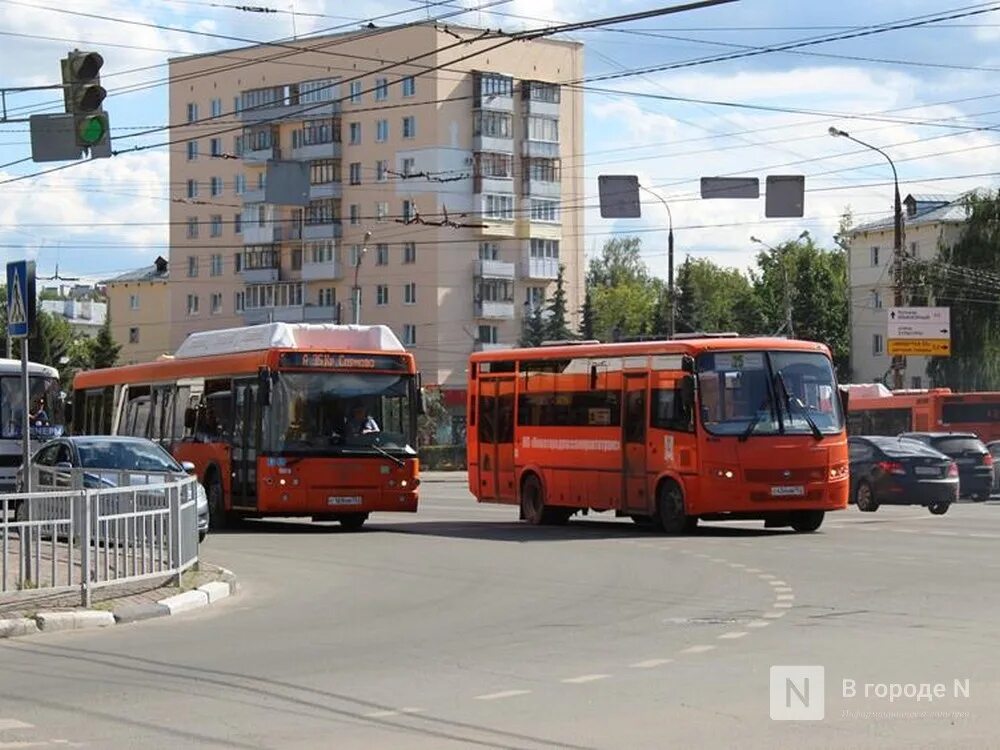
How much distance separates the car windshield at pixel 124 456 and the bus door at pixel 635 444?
6662mm

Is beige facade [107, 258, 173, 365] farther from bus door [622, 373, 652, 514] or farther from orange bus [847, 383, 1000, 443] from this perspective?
bus door [622, 373, 652, 514]

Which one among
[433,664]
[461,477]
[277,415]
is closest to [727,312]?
[461,477]

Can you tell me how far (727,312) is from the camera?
14225 cm

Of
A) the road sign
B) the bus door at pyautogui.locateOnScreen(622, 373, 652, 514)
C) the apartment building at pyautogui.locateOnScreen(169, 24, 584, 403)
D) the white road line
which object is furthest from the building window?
the white road line

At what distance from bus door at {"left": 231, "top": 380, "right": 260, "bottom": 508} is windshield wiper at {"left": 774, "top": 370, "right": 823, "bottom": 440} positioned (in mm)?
7876

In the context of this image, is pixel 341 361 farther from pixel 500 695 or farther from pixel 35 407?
pixel 500 695

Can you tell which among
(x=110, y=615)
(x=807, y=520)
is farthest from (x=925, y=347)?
(x=110, y=615)

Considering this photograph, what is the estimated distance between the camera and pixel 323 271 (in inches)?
3930

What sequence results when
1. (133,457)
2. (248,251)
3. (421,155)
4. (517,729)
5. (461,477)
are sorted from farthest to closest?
(248,251), (421,155), (461,477), (133,457), (517,729)

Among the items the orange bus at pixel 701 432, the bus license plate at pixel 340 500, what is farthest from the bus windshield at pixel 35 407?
the orange bus at pixel 701 432

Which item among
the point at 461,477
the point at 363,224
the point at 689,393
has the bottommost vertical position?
the point at 461,477

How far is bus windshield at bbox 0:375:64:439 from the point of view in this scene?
3475cm

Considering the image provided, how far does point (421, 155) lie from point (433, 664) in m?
83.7

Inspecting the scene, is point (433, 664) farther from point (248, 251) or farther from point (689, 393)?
point (248, 251)
